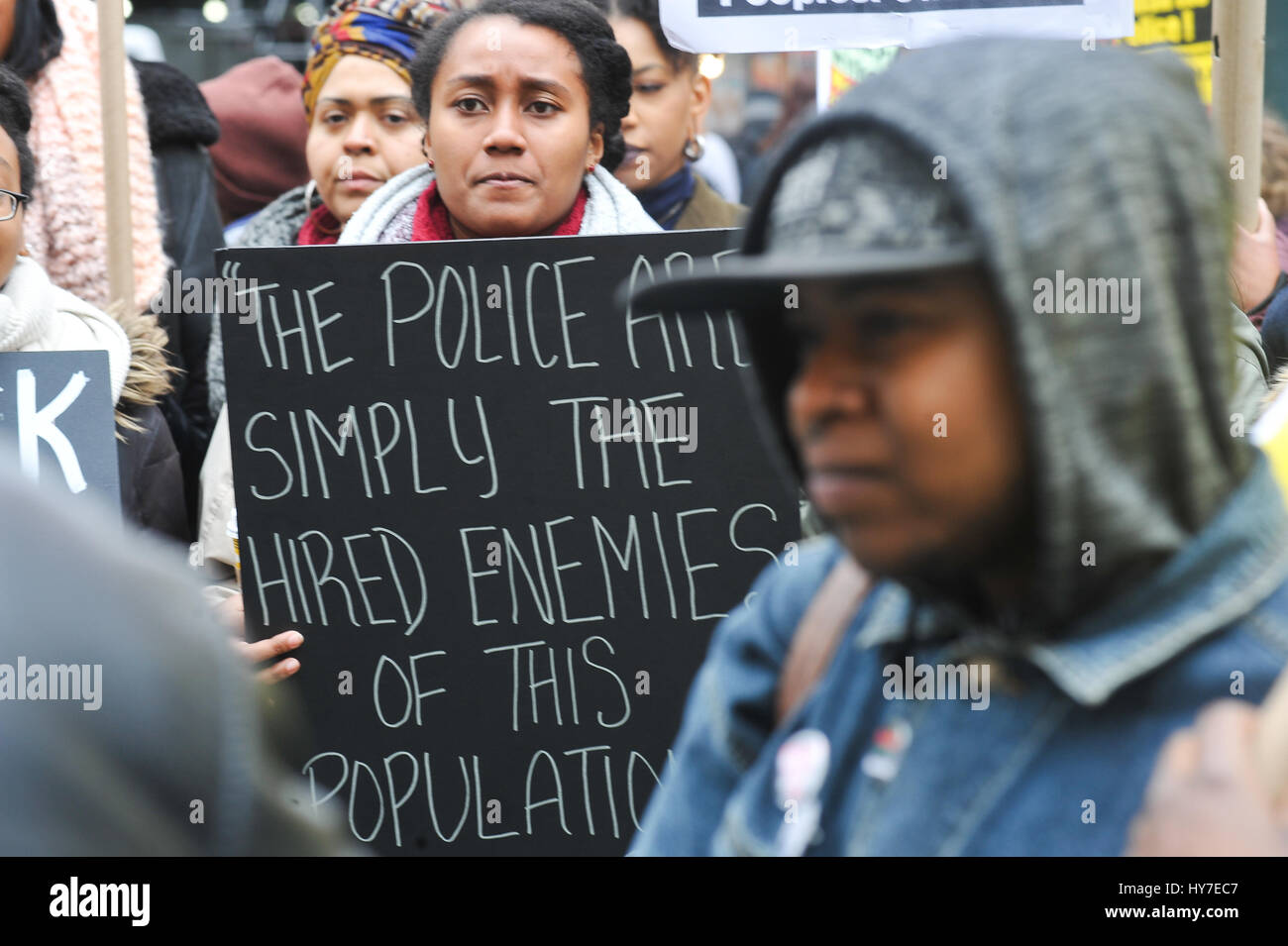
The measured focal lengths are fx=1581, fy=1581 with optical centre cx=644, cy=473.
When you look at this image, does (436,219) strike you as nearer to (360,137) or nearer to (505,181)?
(505,181)

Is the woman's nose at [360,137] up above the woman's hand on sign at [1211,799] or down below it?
above

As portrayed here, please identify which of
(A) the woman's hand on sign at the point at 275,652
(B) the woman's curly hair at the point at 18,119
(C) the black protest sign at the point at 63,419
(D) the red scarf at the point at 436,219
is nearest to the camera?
(A) the woman's hand on sign at the point at 275,652

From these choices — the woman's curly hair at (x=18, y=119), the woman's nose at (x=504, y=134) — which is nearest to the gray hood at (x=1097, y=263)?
the woman's nose at (x=504, y=134)

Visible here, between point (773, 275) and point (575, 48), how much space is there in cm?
223

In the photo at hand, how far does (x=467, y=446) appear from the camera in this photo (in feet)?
9.74

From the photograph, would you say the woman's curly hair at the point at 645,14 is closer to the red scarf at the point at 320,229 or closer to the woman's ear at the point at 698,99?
the woman's ear at the point at 698,99

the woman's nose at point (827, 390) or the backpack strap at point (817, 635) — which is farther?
the backpack strap at point (817, 635)

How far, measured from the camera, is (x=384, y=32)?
4.10 m

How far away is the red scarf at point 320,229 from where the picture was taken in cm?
418

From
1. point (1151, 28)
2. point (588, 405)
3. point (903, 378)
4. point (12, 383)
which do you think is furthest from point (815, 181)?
point (1151, 28)

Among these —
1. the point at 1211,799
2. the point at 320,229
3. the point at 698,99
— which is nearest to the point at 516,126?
the point at 320,229

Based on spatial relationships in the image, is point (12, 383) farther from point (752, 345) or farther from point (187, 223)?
point (752, 345)

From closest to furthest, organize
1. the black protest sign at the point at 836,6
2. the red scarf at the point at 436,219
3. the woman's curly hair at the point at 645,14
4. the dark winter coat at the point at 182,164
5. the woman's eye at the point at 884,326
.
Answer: the woman's eye at the point at 884,326
the red scarf at the point at 436,219
the black protest sign at the point at 836,6
the woman's curly hair at the point at 645,14
the dark winter coat at the point at 182,164
